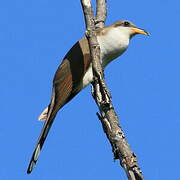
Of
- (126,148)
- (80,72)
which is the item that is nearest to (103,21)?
(80,72)

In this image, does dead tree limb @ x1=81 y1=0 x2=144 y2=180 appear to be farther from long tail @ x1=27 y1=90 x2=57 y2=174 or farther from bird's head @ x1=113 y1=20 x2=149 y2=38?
bird's head @ x1=113 y1=20 x2=149 y2=38

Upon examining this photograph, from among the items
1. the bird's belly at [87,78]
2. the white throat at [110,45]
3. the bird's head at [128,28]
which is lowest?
the bird's belly at [87,78]

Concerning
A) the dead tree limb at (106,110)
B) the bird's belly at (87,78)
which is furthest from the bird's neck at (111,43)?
the dead tree limb at (106,110)

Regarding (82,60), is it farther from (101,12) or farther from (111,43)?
(101,12)

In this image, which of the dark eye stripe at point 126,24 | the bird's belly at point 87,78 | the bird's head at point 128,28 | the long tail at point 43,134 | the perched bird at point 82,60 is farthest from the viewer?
the dark eye stripe at point 126,24

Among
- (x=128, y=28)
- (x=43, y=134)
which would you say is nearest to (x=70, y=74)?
(x=128, y=28)

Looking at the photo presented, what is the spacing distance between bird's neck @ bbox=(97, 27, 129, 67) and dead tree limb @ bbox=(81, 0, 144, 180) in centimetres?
186

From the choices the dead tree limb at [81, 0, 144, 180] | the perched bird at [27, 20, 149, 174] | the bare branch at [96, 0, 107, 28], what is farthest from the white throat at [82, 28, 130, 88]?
the dead tree limb at [81, 0, 144, 180]

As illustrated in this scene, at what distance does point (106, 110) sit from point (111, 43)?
2.25m

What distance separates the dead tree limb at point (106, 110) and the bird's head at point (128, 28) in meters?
2.21

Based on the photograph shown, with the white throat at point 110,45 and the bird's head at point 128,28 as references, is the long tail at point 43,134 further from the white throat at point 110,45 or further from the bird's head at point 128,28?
the bird's head at point 128,28

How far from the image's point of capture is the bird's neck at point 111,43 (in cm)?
639

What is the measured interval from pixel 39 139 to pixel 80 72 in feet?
4.23

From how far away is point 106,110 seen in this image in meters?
4.34
